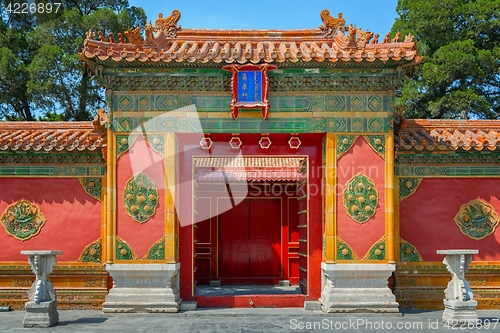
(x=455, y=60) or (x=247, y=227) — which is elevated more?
(x=455, y=60)

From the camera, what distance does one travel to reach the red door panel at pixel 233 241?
12.6m

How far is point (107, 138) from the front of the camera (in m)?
8.88

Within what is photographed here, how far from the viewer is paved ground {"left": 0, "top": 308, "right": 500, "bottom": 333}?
7535 millimetres

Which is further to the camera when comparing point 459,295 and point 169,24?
point 169,24

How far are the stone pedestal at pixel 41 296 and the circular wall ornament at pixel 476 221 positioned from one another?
7017 mm

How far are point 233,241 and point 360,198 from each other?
476cm

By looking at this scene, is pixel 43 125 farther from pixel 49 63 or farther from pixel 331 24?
pixel 49 63

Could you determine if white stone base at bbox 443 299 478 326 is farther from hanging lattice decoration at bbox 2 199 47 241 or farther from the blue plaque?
hanging lattice decoration at bbox 2 199 47 241

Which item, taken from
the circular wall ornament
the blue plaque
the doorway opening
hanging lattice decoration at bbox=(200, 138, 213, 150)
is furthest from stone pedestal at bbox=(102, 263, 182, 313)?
the circular wall ornament

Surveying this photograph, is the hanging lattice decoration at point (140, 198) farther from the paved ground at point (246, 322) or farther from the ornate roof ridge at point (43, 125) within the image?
the ornate roof ridge at point (43, 125)

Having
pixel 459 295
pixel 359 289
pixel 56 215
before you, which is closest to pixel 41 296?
pixel 56 215

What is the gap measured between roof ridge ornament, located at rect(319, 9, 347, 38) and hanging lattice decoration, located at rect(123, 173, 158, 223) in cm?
470

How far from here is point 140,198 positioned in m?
8.77

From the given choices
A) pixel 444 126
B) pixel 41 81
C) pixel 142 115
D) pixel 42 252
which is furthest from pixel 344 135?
pixel 41 81
